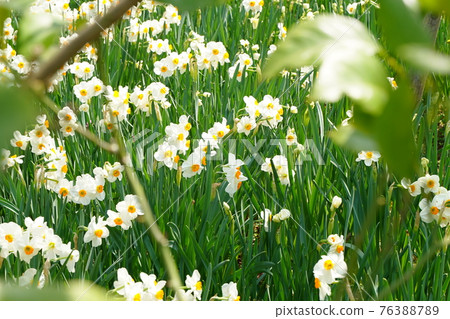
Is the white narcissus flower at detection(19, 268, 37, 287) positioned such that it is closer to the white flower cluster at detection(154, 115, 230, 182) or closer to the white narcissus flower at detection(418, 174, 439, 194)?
the white flower cluster at detection(154, 115, 230, 182)

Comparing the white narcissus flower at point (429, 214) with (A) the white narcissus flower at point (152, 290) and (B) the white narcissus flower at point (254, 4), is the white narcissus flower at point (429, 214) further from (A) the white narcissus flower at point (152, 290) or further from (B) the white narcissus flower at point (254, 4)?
(B) the white narcissus flower at point (254, 4)

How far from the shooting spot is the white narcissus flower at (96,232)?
59.1 inches

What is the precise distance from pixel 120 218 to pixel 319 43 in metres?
1.32

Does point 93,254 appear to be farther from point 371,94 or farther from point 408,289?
point 371,94

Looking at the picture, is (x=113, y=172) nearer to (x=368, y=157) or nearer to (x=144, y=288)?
(x=144, y=288)

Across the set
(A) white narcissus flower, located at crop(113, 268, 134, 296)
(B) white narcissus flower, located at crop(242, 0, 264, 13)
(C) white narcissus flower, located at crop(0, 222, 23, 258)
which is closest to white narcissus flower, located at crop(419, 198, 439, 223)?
(A) white narcissus flower, located at crop(113, 268, 134, 296)

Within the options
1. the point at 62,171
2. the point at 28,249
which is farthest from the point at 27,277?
the point at 62,171

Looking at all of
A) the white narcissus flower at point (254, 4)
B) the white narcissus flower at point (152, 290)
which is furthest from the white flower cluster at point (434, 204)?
the white narcissus flower at point (254, 4)

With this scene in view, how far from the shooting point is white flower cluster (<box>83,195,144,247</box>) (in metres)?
1.51

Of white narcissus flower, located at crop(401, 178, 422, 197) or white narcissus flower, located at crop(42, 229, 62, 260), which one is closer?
white narcissus flower, located at crop(42, 229, 62, 260)

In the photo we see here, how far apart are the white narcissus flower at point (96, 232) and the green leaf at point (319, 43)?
1269 mm

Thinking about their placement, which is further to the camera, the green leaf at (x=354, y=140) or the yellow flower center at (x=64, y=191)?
the yellow flower center at (x=64, y=191)

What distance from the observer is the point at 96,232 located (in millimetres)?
1505

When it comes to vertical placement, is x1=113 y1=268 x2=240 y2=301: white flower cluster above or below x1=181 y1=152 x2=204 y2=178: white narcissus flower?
below
